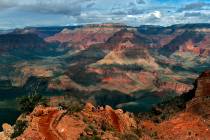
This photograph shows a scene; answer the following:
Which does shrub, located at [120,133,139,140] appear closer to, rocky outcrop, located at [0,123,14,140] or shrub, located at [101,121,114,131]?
shrub, located at [101,121,114,131]

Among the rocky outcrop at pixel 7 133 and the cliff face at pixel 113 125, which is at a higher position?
the cliff face at pixel 113 125

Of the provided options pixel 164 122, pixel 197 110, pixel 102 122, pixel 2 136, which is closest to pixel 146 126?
pixel 164 122

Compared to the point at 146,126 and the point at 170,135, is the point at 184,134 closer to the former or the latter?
the point at 170,135

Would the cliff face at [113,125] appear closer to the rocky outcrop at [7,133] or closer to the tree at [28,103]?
the rocky outcrop at [7,133]

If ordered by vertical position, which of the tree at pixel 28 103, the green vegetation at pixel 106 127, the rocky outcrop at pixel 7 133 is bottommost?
the rocky outcrop at pixel 7 133

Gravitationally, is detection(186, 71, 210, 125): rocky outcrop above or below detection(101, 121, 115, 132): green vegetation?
below

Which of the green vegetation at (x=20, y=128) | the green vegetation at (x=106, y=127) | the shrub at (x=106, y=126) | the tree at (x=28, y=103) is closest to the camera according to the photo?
the green vegetation at (x=106, y=127)

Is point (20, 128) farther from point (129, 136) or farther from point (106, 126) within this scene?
point (129, 136)

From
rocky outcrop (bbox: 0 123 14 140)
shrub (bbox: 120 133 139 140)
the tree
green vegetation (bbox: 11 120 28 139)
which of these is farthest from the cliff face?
the tree

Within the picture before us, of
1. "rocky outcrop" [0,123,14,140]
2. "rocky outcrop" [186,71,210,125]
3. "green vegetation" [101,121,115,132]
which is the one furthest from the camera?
"rocky outcrop" [186,71,210,125]

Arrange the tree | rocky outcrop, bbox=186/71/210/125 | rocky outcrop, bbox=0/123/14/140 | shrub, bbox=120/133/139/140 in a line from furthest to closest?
1. the tree
2. rocky outcrop, bbox=186/71/210/125
3. rocky outcrop, bbox=0/123/14/140
4. shrub, bbox=120/133/139/140

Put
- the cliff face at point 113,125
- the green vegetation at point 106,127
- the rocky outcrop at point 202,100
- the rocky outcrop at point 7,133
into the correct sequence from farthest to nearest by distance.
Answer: the rocky outcrop at point 202,100 → the rocky outcrop at point 7,133 → the green vegetation at point 106,127 → the cliff face at point 113,125

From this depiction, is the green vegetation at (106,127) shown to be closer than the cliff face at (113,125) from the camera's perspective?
No

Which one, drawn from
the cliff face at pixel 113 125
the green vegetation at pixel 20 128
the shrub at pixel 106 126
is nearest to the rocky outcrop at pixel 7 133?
the cliff face at pixel 113 125
